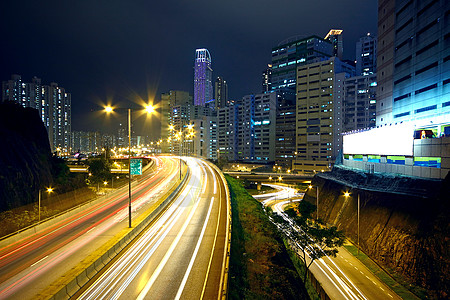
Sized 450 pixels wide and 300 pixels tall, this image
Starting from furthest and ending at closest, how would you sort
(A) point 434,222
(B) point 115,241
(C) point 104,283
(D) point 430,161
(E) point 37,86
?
(E) point 37,86, (D) point 430,161, (A) point 434,222, (B) point 115,241, (C) point 104,283

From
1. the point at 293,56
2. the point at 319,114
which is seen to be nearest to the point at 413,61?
Result: the point at 319,114

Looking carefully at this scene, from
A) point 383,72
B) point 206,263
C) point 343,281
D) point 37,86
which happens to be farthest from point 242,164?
point 37,86

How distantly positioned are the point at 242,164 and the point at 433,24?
93.9 metres

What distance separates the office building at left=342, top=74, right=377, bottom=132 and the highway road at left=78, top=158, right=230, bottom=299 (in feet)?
337

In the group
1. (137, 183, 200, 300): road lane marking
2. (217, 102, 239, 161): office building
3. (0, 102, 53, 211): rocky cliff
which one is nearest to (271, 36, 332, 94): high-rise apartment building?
(217, 102, 239, 161): office building

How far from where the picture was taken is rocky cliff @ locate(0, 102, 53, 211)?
34594mm

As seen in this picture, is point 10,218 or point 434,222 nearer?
point 434,222

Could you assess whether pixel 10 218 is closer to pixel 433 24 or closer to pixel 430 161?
pixel 430 161

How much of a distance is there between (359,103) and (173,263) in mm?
116003

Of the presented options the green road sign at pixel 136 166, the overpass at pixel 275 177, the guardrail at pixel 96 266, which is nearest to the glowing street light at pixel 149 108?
the green road sign at pixel 136 166

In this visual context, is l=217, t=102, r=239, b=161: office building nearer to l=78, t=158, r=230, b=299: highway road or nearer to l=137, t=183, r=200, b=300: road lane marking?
l=78, t=158, r=230, b=299: highway road

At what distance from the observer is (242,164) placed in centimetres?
12750

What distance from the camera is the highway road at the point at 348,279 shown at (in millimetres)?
22344

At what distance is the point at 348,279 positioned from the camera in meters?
24.9
